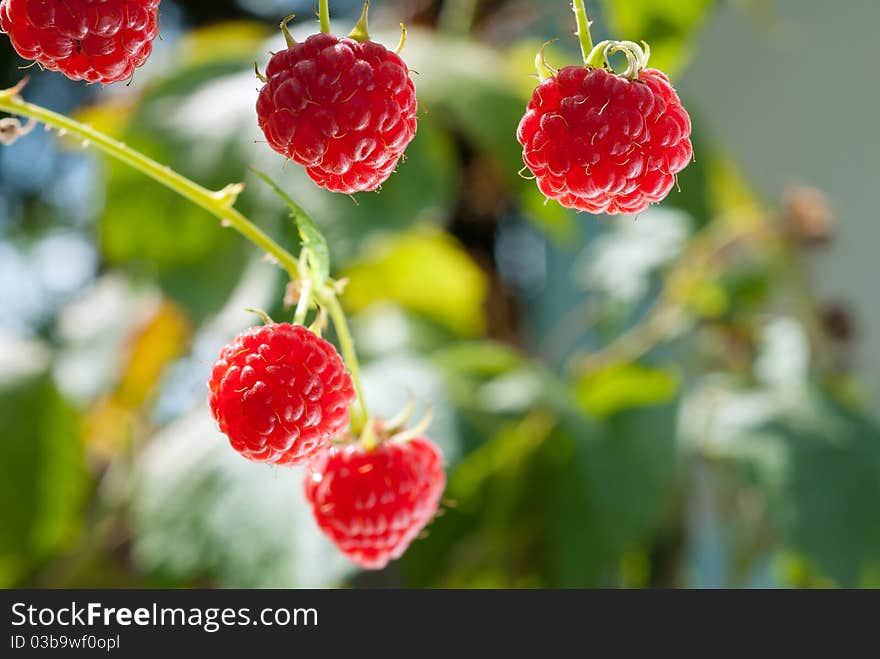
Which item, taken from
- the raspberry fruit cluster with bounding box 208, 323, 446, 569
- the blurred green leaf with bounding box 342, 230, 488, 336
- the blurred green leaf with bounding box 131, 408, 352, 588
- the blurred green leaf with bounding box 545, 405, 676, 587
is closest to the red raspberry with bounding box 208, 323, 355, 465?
the raspberry fruit cluster with bounding box 208, 323, 446, 569

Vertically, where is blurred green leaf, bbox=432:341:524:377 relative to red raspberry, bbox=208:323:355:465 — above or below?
above

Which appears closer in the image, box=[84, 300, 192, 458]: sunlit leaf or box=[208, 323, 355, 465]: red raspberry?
box=[208, 323, 355, 465]: red raspberry

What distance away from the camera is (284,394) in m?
0.41

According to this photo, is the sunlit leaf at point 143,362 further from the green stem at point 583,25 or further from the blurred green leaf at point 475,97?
the green stem at point 583,25

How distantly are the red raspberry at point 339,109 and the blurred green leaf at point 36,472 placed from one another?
884mm

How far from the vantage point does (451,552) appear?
1060 millimetres

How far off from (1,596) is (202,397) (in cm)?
28

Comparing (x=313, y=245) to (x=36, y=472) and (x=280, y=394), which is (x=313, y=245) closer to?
(x=280, y=394)

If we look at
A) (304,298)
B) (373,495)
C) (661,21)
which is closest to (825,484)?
(661,21)

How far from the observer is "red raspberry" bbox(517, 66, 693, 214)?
38 cm

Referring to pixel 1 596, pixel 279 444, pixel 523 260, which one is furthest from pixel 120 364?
pixel 279 444

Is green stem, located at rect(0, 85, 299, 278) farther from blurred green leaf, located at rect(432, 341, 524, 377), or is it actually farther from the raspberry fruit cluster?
blurred green leaf, located at rect(432, 341, 524, 377)

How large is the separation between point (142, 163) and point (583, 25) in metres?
0.15

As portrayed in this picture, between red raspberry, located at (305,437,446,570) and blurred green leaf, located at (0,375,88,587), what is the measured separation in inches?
29.0
